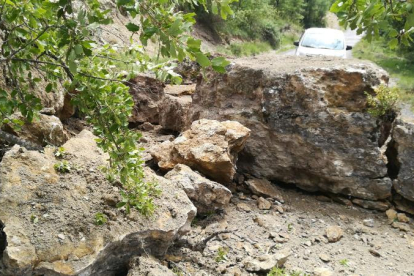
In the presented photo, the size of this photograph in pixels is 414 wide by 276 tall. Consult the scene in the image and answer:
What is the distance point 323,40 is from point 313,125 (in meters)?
7.35

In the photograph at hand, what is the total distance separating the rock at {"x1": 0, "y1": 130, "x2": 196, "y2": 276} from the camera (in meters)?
2.53

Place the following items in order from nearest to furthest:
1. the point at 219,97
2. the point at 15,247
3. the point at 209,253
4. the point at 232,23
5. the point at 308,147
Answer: the point at 15,247 < the point at 209,253 < the point at 308,147 < the point at 219,97 < the point at 232,23

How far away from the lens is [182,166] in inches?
177

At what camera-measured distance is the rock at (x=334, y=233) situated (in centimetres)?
450

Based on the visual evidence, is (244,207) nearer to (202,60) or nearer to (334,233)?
(334,233)

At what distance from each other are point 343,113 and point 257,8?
79.9ft

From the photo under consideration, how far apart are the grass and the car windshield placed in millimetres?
1112

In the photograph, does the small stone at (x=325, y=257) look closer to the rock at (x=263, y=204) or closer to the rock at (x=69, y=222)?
the rock at (x=263, y=204)

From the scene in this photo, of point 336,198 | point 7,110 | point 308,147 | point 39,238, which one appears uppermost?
point 7,110

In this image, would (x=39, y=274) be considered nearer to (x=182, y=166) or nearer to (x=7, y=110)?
(x=7, y=110)

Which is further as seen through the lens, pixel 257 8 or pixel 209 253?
pixel 257 8

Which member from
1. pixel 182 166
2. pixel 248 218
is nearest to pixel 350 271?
pixel 248 218

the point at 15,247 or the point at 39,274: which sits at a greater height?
the point at 15,247

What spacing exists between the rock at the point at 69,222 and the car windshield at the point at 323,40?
30.5ft
